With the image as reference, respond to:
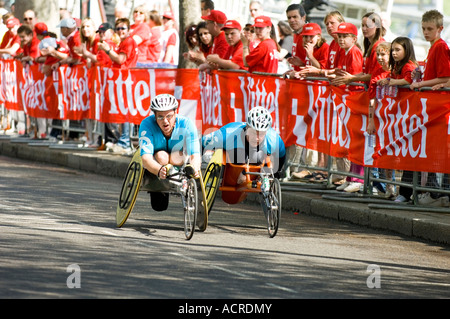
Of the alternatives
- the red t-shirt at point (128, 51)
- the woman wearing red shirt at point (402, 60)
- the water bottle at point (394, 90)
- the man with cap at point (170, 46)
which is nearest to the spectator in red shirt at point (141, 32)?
the red t-shirt at point (128, 51)

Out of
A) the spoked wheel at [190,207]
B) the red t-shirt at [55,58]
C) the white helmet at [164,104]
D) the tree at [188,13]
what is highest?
the tree at [188,13]

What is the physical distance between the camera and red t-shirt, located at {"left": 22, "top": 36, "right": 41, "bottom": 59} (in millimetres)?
21531

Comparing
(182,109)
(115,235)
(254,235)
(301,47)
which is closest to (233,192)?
(254,235)

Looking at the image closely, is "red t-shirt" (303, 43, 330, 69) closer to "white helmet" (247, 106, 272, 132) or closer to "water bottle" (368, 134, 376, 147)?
"water bottle" (368, 134, 376, 147)

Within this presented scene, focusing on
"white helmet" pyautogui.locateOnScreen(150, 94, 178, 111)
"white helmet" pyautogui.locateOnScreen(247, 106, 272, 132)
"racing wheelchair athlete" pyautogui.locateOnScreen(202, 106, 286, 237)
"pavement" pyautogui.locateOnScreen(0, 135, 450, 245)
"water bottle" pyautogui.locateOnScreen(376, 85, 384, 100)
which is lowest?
"pavement" pyautogui.locateOnScreen(0, 135, 450, 245)

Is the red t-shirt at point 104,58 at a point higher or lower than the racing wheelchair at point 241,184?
higher

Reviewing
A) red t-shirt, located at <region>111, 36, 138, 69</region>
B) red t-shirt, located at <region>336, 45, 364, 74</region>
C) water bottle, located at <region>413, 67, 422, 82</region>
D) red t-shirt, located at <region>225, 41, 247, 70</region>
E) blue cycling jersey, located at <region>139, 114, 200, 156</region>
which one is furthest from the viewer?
red t-shirt, located at <region>111, 36, 138, 69</region>

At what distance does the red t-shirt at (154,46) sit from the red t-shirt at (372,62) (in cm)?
682

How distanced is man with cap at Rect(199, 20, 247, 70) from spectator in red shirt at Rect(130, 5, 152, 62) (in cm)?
327

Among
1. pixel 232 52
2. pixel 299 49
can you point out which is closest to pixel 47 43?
pixel 232 52

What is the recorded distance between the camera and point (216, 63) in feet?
51.4

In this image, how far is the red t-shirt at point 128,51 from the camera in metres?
18.3

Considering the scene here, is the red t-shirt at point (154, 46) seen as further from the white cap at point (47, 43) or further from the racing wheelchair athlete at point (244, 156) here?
the racing wheelchair athlete at point (244, 156)

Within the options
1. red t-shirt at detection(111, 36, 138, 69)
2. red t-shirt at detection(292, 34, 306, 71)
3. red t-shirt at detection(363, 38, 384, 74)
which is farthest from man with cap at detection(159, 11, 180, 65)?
red t-shirt at detection(363, 38, 384, 74)
